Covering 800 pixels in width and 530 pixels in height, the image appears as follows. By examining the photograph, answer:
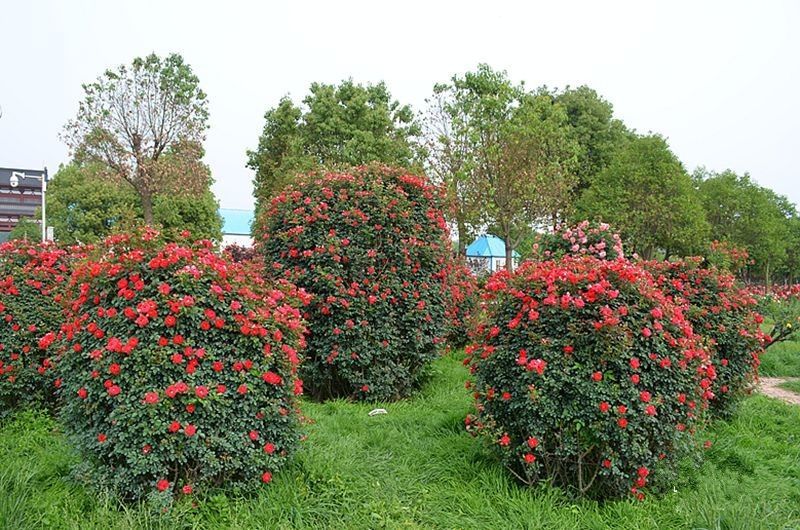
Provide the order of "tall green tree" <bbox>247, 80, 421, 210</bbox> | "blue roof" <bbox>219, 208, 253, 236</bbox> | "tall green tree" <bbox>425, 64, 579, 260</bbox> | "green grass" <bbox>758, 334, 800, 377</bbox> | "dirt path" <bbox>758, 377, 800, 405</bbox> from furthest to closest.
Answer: "blue roof" <bbox>219, 208, 253, 236</bbox> → "tall green tree" <bbox>247, 80, 421, 210</bbox> → "tall green tree" <bbox>425, 64, 579, 260</bbox> → "green grass" <bbox>758, 334, 800, 377</bbox> → "dirt path" <bbox>758, 377, 800, 405</bbox>

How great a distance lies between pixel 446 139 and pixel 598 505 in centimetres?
1379

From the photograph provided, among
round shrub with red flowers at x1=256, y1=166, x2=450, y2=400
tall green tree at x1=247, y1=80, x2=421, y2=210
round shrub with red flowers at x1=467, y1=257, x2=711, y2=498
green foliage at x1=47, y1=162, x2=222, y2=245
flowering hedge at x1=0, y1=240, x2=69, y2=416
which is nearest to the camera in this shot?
round shrub with red flowers at x1=467, y1=257, x2=711, y2=498

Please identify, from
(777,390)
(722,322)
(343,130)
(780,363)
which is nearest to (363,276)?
(722,322)

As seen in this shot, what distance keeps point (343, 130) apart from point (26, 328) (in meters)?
14.1

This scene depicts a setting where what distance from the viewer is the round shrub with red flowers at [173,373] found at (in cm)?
278

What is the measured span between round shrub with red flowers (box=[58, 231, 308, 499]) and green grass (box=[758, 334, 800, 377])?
7.09 metres

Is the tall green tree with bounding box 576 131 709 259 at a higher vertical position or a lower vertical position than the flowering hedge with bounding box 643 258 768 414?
higher

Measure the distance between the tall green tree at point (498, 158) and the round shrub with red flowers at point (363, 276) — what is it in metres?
8.97

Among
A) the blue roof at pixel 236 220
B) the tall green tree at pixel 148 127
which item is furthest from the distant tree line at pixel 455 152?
the blue roof at pixel 236 220

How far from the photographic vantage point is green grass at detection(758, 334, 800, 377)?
765 cm

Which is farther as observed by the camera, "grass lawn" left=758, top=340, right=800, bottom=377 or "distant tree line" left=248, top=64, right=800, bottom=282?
"distant tree line" left=248, top=64, right=800, bottom=282

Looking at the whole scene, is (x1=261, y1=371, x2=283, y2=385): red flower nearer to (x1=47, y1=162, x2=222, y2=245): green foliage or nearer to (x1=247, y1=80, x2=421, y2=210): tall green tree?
(x1=247, y1=80, x2=421, y2=210): tall green tree

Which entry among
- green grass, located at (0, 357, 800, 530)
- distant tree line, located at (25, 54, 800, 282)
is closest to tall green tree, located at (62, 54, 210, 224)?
distant tree line, located at (25, 54, 800, 282)

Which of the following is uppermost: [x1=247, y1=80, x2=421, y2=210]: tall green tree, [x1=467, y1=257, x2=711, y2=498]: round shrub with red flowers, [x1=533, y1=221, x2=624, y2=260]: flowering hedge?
[x1=247, y1=80, x2=421, y2=210]: tall green tree
